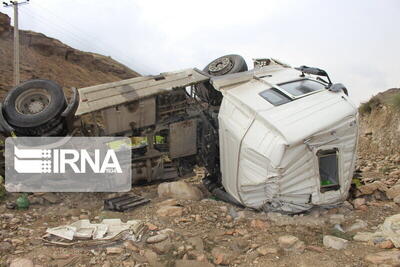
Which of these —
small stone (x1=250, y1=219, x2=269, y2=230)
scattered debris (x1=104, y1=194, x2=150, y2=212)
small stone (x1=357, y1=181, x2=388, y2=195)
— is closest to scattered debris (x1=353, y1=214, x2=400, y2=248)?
small stone (x1=250, y1=219, x2=269, y2=230)

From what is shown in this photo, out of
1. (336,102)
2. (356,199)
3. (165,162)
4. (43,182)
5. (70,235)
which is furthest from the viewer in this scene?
(165,162)

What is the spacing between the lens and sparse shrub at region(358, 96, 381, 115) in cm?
1477

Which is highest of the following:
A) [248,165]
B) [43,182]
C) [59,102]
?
[59,102]

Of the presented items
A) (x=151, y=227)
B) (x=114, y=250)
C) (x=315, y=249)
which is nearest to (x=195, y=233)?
(x=151, y=227)

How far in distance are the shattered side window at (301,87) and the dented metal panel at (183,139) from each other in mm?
1999

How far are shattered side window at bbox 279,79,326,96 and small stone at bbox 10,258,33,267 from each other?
15.3 ft

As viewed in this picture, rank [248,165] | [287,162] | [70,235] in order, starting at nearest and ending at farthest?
[70,235] < [287,162] < [248,165]

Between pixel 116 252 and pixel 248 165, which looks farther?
pixel 248 165

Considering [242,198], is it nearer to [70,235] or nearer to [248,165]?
[248,165]

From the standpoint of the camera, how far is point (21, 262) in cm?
446

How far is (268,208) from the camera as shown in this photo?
595 cm

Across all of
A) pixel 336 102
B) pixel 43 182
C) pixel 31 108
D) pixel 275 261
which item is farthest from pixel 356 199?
pixel 31 108

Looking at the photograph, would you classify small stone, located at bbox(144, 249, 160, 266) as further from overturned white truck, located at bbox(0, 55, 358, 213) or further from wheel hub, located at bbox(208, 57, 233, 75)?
wheel hub, located at bbox(208, 57, 233, 75)

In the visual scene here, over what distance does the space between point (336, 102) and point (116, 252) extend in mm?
4081
